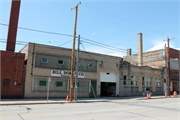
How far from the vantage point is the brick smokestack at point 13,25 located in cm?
2098

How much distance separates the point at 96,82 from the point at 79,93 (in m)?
3.17

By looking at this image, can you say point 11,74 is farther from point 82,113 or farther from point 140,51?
point 140,51

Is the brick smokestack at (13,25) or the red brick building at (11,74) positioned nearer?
the red brick building at (11,74)

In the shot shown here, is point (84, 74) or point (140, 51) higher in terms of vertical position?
point (140, 51)

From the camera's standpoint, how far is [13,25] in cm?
2206

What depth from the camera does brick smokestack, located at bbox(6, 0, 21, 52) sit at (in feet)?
68.8

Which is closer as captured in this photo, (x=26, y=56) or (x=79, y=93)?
(x=26, y=56)

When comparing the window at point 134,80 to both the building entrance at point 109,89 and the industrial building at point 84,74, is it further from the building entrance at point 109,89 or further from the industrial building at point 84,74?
the building entrance at point 109,89

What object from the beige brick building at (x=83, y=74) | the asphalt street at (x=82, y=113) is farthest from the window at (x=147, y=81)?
the asphalt street at (x=82, y=113)

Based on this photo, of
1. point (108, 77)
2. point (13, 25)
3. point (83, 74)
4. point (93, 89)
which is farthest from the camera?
point (108, 77)

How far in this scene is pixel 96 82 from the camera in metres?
24.0

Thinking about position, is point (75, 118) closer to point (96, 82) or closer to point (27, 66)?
point (27, 66)

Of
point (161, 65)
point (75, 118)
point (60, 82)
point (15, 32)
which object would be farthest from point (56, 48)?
point (161, 65)

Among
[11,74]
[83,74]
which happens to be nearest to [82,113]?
[11,74]
